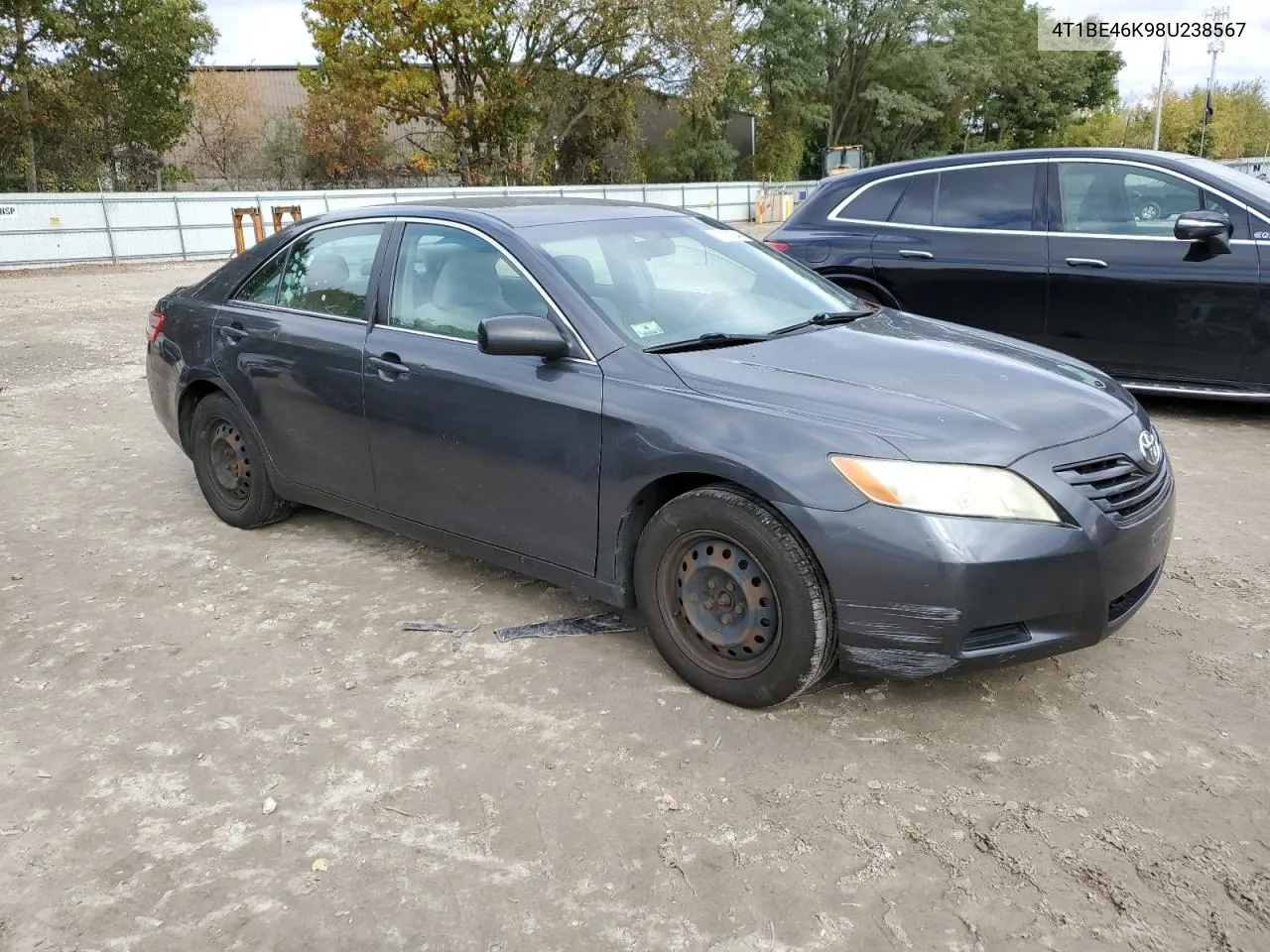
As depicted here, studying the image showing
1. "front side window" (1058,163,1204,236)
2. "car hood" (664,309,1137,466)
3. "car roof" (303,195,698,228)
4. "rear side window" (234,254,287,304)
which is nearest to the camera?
"car hood" (664,309,1137,466)

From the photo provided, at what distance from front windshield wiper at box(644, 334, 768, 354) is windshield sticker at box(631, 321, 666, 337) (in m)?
0.08

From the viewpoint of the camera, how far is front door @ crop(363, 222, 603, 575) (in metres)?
3.53

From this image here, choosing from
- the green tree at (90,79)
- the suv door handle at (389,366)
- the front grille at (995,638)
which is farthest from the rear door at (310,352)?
the green tree at (90,79)

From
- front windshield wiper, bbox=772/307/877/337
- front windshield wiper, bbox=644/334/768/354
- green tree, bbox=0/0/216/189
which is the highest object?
green tree, bbox=0/0/216/189

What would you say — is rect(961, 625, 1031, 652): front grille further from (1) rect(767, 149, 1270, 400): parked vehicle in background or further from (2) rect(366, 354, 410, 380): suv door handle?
(1) rect(767, 149, 1270, 400): parked vehicle in background

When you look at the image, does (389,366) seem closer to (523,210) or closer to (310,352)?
(310,352)

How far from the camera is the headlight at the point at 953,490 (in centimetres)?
284

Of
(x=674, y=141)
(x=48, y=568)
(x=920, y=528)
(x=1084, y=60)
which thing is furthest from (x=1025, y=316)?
(x=1084, y=60)

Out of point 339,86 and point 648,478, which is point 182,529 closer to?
point 648,478

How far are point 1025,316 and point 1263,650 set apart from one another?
355 cm

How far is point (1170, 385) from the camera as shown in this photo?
638cm

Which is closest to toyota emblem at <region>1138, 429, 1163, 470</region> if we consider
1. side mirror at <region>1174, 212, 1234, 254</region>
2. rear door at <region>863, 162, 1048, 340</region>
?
side mirror at <region>1174, 212, 1234, 254</region>

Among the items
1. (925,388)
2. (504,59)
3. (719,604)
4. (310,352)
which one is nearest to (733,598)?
(719,604)

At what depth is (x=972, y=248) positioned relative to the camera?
6875mm
